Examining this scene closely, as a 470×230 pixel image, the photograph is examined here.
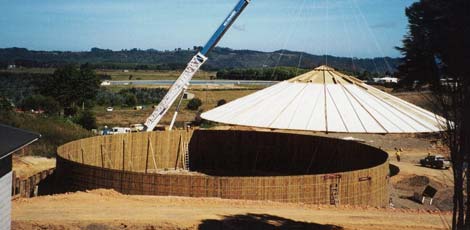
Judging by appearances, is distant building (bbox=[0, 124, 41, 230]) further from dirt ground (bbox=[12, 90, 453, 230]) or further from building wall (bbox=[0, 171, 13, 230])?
dirt ground (bbox=[12, 90, 453, 230])

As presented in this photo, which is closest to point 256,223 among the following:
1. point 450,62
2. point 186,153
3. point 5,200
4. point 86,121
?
point 5,200

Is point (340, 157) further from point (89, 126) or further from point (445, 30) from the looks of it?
point (89, 126)

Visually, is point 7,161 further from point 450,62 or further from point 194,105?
point 194,105

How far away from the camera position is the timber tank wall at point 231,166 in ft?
57.0

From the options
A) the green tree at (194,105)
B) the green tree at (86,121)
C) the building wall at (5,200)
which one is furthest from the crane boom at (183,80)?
the green tree at (194,105)

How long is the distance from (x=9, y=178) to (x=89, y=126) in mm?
39980

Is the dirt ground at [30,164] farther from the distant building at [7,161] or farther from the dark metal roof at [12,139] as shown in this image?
the dark metal roof at [12,139]

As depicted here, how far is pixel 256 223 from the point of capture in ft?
47.4

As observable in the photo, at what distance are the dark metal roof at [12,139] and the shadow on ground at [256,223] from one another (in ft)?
17.7

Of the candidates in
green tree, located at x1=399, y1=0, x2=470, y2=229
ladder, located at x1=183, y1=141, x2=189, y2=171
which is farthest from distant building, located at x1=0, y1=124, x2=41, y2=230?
ladder, located at x1=183, y1=141, x2=189, y2=171

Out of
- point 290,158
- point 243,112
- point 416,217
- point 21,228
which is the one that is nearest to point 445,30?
point 416,217

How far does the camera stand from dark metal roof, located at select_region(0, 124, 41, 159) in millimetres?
9758

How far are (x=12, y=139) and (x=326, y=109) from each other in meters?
16.4

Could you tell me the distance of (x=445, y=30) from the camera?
9680mm
